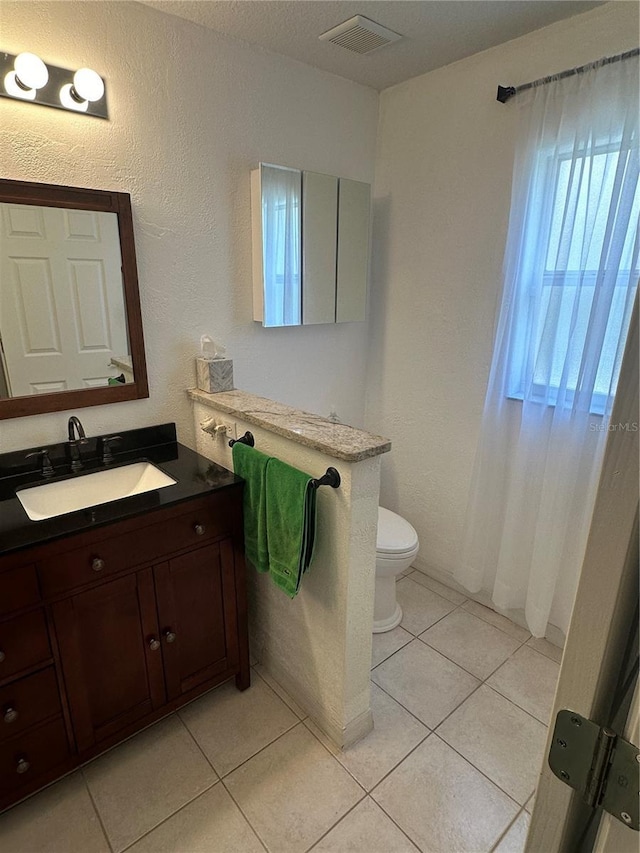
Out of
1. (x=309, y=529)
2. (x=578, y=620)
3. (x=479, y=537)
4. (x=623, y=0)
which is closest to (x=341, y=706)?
(x=309, y=529)

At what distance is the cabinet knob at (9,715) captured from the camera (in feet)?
4.21

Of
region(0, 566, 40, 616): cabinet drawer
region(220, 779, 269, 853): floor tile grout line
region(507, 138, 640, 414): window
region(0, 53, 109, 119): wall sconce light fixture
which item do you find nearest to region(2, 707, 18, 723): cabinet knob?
region(0, 566, 40, 616): cabinet drawer

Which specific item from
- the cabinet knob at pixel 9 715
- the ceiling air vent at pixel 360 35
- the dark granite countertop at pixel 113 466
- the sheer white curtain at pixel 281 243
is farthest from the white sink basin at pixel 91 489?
the ceiling air vent at pixel 360 35

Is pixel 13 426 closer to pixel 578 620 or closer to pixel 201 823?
pixel 201 823

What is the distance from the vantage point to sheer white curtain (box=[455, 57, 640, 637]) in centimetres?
161

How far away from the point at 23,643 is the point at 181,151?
1.74 metres

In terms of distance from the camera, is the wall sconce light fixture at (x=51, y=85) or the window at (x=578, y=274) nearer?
the wall sconce light fixture at (x=51, y=85)

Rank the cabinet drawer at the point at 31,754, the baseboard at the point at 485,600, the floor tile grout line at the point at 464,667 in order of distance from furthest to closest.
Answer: the baseboard at the point at 485,600 → the floor tile grout line at the point at 464,667 → the cabinet drawer at the point at 31,754

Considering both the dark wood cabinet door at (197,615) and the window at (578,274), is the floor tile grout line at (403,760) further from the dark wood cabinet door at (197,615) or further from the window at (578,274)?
the window at (578,274)

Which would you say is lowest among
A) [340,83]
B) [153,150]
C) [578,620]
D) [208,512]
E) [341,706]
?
[341,706]

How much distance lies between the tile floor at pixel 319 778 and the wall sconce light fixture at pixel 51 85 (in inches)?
84.1

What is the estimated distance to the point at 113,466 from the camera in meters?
1.74

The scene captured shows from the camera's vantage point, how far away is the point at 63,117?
→ 1529 mm

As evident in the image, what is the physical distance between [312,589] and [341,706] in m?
0.40
